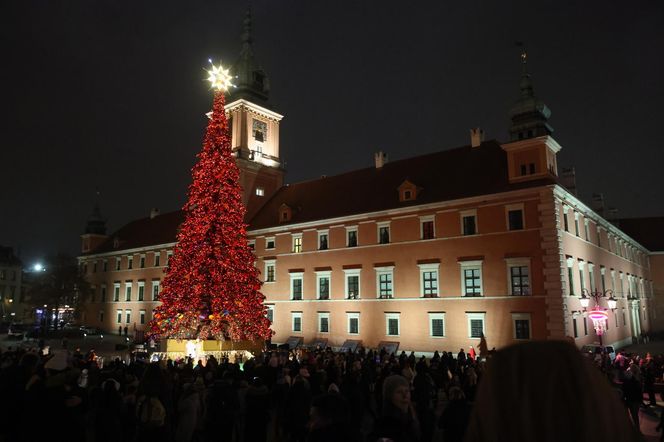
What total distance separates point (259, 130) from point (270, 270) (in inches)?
692

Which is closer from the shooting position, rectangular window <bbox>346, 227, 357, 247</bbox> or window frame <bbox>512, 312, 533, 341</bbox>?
window frame <bbox>512, 312, 533, 341</bbox>

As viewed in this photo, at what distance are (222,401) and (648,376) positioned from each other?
14.5 m

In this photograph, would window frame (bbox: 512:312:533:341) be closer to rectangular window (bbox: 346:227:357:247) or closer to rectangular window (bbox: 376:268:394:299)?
rectangular window (bbox: 376:268:394:299)

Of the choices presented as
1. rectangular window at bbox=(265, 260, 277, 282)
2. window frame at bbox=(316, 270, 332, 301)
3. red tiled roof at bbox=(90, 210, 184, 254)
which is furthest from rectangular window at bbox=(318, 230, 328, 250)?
red tiled roof at bbox=(90, 210, 184, 254)

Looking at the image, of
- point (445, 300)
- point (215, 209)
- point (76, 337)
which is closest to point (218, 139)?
point (215, 209)

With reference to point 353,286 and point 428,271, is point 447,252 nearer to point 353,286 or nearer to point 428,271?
point 428,271

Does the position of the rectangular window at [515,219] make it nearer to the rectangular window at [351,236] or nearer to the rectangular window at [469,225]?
the rectangular window at [469,225]

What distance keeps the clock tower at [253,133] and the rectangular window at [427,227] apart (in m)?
19.9

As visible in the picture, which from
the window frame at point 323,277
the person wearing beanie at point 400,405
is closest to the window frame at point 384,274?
the window frame at point 323,277

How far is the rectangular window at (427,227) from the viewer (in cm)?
3111

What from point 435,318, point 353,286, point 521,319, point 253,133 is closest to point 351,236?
point 353,286

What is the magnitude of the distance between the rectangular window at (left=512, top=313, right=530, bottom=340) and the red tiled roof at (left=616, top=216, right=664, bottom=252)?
39177 millimetres

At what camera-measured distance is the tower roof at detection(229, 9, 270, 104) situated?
50.6 m

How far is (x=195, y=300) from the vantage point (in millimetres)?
22547
